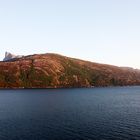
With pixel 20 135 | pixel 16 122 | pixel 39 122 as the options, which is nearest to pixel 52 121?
pixel 39 122

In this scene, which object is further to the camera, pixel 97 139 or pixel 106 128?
pixel 106 128

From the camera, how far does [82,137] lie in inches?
3273

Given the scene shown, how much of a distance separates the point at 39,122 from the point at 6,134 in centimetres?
2323

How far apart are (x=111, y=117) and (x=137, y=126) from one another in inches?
916

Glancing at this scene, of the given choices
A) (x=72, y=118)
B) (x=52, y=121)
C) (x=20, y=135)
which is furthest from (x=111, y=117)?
(x=20, y=135)

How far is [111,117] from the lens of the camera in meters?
119

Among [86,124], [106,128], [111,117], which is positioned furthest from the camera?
[111,117]

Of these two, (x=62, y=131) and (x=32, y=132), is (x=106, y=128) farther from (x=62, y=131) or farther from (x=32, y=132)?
(x=32, y=132)

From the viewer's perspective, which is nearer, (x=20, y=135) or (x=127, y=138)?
(x=127, y=138)

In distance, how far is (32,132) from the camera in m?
90.6

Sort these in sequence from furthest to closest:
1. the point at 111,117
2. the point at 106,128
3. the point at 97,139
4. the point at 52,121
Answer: the point at 111,117, the point at 52,121, the point at 106,128, the point at 97,139

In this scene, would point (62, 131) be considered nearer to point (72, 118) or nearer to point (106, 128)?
point (106, 128)

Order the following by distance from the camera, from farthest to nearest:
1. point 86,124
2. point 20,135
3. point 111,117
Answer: point 111,117 < point 86,124 < point 20,135

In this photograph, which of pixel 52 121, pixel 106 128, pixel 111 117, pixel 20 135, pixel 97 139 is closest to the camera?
pixel 97 139
